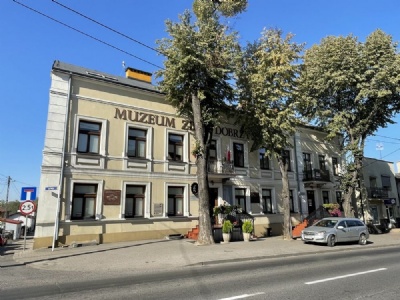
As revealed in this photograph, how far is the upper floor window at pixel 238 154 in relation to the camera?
24.0 meters

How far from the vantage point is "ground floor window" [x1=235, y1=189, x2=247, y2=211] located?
23.3m

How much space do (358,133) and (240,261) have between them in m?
18.4

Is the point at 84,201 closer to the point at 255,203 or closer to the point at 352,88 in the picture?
the point at 255,203

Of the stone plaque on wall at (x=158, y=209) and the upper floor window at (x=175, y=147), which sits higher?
the upper floor window at (x=175, y=147)

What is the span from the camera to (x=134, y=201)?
18.8 m

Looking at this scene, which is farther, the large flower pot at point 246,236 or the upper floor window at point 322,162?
the upper floor window at point 322,162

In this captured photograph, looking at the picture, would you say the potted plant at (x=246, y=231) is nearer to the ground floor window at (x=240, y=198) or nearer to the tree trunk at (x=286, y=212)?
the tree trunk at (x=286, y=212)

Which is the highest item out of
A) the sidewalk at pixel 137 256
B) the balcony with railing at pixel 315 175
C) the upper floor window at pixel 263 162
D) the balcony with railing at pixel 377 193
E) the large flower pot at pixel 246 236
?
the upper floor window at pixel 263 162

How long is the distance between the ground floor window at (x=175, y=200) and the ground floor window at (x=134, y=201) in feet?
6.13

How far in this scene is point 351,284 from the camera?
24.0ft

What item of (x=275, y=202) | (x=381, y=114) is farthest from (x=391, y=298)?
(x=381, y=114)

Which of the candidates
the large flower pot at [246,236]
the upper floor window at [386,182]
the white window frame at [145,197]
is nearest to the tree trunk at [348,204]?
the large flower pot at [246,236]

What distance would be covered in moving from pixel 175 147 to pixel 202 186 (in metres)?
5.29

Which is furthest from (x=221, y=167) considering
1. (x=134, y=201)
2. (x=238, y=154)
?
(x=134, y=201)
